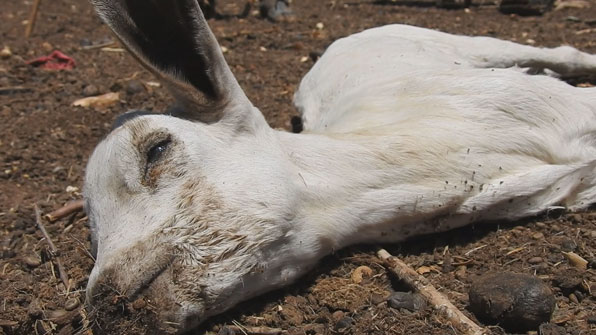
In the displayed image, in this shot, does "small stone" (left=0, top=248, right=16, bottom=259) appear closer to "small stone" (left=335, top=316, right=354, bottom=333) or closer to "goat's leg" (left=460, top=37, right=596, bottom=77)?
"small stone" (left=335, top=316, right=354, bottom=333)

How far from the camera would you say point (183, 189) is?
8.52 feet

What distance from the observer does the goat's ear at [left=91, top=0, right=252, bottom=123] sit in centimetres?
265

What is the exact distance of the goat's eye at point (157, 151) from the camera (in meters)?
2.68

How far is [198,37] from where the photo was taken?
2713 millimetres

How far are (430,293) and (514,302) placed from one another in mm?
343

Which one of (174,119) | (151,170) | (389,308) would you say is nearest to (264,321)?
(389,308)

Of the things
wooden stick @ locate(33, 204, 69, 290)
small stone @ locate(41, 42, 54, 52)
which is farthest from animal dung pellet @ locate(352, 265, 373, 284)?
small stone @ locate(41, 42, 54, 52)

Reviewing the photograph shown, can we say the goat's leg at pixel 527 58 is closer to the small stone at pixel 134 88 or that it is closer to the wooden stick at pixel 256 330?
the wooden stick at pixel 256 330

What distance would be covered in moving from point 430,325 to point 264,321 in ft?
2.10

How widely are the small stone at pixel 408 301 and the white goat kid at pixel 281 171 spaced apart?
395mm

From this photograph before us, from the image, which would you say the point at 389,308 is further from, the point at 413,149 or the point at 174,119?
the point at 174,119

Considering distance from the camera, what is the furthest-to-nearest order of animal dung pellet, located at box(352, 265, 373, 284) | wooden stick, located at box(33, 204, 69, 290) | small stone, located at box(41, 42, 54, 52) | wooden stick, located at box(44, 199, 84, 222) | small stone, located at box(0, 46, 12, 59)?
1. small stone, located at box(41, 42, 54, 52)
2. small stone, located at box(0, 46, 12, 59)
3. wooden stick, located at box(44, 199, 84, 222)
4. wooden stick, located at box(33, 204, 69, 290)
5. animal dung pellet, located at box(352, 265, 373, 284)

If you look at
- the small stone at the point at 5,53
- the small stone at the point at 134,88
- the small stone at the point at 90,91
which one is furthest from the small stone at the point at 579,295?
the small stone at the point at 5,53

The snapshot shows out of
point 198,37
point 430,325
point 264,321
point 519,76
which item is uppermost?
point 198,37
